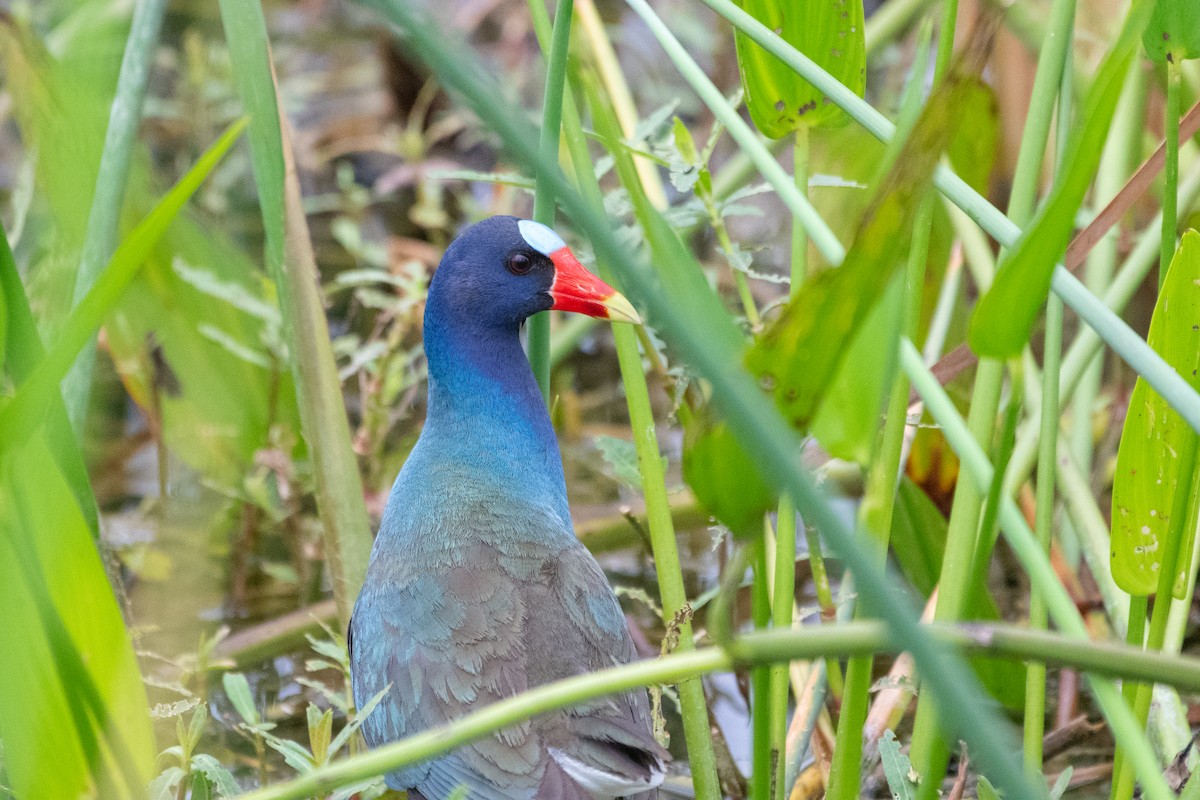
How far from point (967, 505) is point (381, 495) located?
1.14 metres

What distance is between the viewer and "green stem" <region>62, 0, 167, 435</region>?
3.97ft

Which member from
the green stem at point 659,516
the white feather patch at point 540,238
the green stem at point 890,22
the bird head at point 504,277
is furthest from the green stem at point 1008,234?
the green stem at point 890,22

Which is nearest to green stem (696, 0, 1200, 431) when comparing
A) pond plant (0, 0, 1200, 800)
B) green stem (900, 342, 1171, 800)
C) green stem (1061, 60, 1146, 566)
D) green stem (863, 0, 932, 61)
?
pond plant (0, 0, 1200, 800)

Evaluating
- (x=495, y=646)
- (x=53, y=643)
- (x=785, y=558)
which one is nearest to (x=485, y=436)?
(x=495, y=646)

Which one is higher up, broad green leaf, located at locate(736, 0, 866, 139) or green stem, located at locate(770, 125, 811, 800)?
broad green leaf, located at locate(736, 0, 866, 139)

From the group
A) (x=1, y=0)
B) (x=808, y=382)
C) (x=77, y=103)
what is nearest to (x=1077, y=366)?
(x=808, y=382)

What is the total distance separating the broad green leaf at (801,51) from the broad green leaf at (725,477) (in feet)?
1.80

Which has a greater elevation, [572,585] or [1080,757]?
[572,585]

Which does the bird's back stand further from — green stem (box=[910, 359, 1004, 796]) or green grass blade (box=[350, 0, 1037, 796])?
green grass blade (box=[350, 0, 1037, 796])

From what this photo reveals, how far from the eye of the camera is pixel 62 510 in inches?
34.8

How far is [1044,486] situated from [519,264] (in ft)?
2.25

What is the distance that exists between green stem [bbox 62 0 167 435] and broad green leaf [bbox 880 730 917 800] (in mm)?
793

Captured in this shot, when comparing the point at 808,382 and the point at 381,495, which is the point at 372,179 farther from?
the point at 808,382

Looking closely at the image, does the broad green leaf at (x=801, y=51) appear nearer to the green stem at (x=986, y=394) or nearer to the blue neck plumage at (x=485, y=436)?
Result: the green stem at (x=986, y=394)
